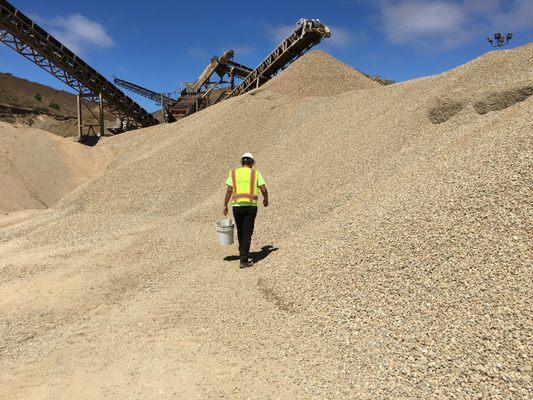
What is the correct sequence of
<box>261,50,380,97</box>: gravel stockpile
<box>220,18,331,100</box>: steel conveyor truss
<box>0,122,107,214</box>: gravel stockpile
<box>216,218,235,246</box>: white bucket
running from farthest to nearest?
<box>220,18,331,100</box>: steel conveyor truss < <box>261,50,380,97</box>: gravel stockpile < <box>0,122,107,214</box>: gravel stockpile < <box>216,218,235,246</box>: white bucket

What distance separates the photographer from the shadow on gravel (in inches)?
231

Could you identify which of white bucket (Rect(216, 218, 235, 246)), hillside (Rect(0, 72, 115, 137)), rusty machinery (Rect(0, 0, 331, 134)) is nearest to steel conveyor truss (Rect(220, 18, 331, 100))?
rusty machinery (Rect(0, 0, 331, 134))

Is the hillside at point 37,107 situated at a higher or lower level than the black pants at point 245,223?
higher

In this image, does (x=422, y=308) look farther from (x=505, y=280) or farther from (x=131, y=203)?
(x=131, y=203)

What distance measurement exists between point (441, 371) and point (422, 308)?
0.63 metres

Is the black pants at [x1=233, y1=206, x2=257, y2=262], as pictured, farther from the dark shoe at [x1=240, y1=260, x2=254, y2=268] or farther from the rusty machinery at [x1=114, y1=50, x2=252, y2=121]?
the rusty machinery at [x1=114, y1=50, x2=252, y2=121]

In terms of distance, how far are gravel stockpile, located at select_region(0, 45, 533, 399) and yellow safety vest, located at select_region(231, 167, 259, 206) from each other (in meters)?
0.84

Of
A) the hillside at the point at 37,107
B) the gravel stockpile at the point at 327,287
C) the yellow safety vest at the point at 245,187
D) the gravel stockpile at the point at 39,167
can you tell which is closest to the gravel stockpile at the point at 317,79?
the gravel stockpile at the point at 327,287

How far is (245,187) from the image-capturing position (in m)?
5.55

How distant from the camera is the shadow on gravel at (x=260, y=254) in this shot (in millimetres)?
5867

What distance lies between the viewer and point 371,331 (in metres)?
3.40

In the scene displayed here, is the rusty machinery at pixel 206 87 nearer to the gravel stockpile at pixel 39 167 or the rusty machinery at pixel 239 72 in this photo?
the rusty machinery at pixel 239 72

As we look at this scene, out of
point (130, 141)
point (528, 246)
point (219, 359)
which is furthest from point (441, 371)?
point (130, 141)

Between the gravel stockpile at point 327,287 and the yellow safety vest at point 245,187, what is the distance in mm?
841
